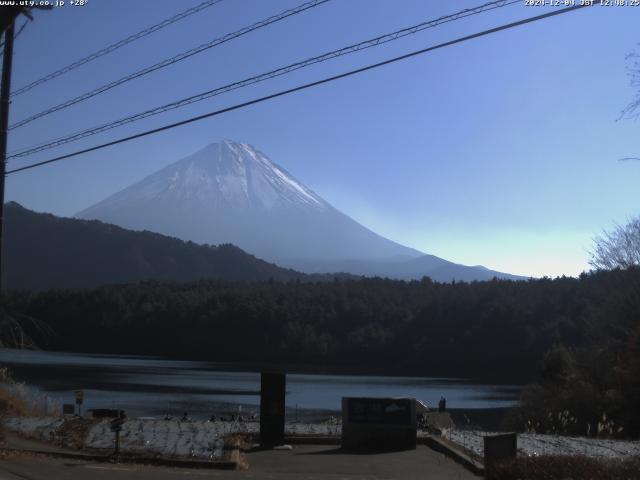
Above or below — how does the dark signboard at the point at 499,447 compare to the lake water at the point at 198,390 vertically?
above

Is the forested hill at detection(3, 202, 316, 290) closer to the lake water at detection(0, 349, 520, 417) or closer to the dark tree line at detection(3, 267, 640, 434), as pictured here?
the dark tree line at detection(3, 267, 640, 434)

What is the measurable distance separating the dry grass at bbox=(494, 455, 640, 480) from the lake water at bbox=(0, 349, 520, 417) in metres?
24.1

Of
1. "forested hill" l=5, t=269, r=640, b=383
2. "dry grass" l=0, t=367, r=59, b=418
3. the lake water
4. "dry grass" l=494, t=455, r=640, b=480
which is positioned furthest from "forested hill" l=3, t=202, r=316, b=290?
"dry grass" l=494, t=455, r=640, b=480

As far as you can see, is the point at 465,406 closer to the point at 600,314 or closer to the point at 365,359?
the point at 600,314

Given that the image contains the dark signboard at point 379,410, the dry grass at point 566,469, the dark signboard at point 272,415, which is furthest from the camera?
the dark signboard at point 379,410

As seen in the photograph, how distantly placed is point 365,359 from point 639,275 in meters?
63.6

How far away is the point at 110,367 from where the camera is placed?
83562 mm

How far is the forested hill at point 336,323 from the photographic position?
90.4 meters

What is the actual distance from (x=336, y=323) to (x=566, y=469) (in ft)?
332

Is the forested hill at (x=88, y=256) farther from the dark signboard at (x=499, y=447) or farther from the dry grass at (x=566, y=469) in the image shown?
the dry grass at (x=566, y=469)

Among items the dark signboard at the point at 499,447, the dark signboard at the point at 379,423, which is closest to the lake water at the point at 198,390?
the dark signboard at the point at 379,423

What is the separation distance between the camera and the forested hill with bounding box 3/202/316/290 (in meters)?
173

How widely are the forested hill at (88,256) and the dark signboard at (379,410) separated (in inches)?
6132

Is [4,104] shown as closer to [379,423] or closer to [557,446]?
[379,423]
